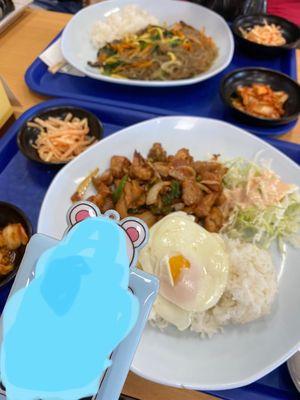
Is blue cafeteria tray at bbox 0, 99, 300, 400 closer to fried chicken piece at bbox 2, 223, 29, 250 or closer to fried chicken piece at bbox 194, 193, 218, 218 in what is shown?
fried chicken piece at bbox 2, 223, 29, 250

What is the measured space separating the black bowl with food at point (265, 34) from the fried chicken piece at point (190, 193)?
144cm

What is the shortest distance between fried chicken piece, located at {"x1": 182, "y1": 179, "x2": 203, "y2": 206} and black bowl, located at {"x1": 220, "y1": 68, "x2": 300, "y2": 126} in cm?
66

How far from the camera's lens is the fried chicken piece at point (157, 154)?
1598mm

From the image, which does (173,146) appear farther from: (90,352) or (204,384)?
(90,352)

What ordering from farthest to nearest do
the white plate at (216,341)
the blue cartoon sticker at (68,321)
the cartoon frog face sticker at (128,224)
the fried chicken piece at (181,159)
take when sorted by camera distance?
1. the fried chicken piece at (181,159)
2. the white plate at (216,341)
3. the cartoon frog face sticker at (128,224)
4. the blue cartoon sticker at (68,321)

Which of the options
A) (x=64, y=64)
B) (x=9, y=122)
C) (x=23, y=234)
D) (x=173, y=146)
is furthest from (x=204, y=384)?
(x=64, y=64)

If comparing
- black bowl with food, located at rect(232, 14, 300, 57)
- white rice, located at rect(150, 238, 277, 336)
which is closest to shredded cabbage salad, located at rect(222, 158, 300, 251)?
white rice, located at rect(150, 238, 277, 336)

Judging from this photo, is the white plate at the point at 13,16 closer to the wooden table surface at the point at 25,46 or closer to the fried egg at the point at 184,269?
the wooden table surface at the point at 25,46

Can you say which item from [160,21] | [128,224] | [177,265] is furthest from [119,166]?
[160,21]

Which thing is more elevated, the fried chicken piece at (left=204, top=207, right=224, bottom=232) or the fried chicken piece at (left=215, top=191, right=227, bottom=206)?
the fried chicken piece at (left=215, top=191, right=227, bottom=206)

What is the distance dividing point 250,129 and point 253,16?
1.26 metres

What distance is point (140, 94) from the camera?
215 centimetres

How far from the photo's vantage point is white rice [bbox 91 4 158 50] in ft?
8.26

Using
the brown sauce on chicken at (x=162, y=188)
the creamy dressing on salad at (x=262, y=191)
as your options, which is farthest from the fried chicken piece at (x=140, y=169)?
the creamy dressing on salad at (x=262, y=191)
